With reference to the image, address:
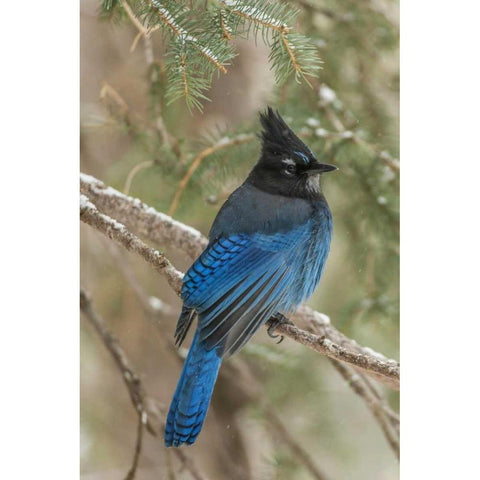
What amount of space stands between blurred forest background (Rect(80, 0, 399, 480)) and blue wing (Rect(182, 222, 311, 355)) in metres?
0.10

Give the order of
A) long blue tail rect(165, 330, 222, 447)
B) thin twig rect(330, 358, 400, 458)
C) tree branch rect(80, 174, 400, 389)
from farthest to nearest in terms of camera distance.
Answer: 1. thin twig rect(330, 358, 400, 458)
2. tree branch rect(80, 174, 400, 389)
3. long blue tail rect(165, 330, 222, 447)

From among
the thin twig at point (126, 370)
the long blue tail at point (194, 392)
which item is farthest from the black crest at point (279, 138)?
the thin twig at point (126, 370)

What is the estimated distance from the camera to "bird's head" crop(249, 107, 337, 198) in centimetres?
243

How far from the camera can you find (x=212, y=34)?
2377 millimetres

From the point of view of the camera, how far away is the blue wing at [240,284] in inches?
91.4

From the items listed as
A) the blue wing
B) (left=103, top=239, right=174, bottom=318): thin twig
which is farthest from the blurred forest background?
→ the blue wing

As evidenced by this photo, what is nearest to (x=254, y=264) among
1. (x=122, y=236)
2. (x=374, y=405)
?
(x=122, y=236)

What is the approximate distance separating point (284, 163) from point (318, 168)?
0.29 feet

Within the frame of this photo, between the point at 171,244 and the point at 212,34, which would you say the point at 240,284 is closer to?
the point at 171,244

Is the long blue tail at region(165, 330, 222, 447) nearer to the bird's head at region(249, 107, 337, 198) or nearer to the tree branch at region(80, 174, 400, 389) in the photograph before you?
the tree branch at region(80, 174, 400, 389)
